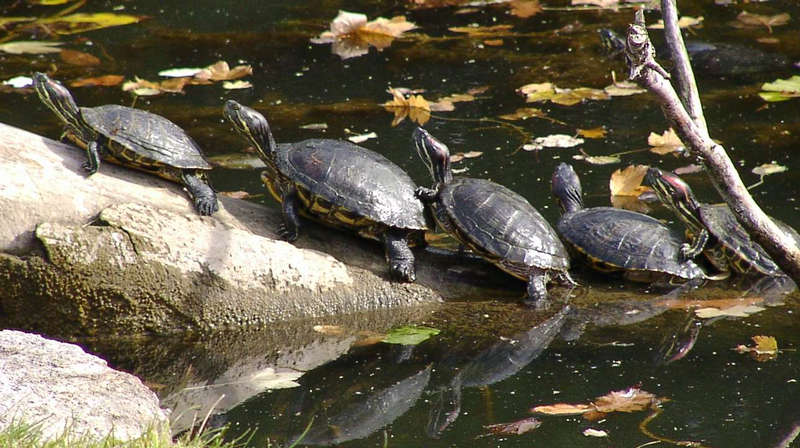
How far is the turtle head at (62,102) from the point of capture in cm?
415

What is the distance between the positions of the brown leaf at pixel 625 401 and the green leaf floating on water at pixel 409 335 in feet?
2.74

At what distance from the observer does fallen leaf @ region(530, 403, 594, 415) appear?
3.20 metres

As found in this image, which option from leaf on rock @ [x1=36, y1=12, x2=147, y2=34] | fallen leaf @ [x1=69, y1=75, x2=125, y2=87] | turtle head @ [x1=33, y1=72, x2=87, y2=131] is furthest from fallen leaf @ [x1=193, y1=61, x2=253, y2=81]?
turtle head @ [x1=33, y1=72, x2=87, y2=131]

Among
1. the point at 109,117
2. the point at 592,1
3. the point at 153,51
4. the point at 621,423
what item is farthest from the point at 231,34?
the point at 621,423

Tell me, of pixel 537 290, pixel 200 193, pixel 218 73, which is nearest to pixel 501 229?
pixel 537 290

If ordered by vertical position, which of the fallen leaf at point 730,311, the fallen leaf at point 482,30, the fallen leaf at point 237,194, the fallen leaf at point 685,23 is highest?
the fallen leaf at point 685,23

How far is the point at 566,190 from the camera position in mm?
4621

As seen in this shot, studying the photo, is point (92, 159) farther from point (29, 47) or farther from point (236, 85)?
point (29, 47)

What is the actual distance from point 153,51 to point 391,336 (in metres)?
4.95

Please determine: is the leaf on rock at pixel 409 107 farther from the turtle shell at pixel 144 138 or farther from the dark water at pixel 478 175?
the turtle shell at pixel 144 138

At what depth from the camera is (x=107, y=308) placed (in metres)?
3.85

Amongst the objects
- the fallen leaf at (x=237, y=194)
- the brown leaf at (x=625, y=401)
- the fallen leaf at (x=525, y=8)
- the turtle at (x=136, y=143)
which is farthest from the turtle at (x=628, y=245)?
the fallen leaf at (x=525, y=8)

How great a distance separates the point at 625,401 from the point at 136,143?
7.40ft

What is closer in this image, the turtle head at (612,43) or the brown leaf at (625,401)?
the turtle head at (612,43)
